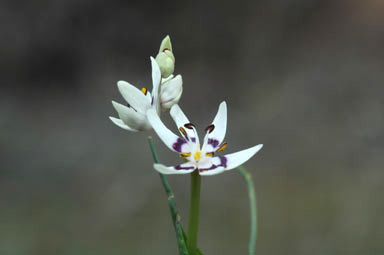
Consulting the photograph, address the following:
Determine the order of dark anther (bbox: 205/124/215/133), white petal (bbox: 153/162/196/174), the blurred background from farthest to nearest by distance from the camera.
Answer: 1. the blurred background
2. dark anther (bbox: 205/124/215/133)
3. white petal (bbox: 153/162/196/174)

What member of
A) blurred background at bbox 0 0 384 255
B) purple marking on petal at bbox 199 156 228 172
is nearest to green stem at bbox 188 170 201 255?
purple marking on petal at bbox 199 156 228 172

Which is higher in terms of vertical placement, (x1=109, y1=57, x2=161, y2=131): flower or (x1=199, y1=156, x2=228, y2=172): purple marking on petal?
(x1=109, y1=57, x2=161, y2=131): flower

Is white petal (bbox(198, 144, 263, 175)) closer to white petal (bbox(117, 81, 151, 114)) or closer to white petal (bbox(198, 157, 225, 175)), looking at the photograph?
white petal (bbox(198, 157, 225, 175))

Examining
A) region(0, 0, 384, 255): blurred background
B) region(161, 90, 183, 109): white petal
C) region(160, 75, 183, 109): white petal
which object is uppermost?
region(160, 75, 183, 109): white petal

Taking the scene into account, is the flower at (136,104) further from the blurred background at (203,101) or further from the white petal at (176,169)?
the blurred background at (203,101)

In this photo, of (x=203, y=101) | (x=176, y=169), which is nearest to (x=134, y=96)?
(x=176, y=169)

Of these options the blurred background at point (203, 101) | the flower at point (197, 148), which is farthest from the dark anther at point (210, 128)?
the blurred background at point (203, 101)
